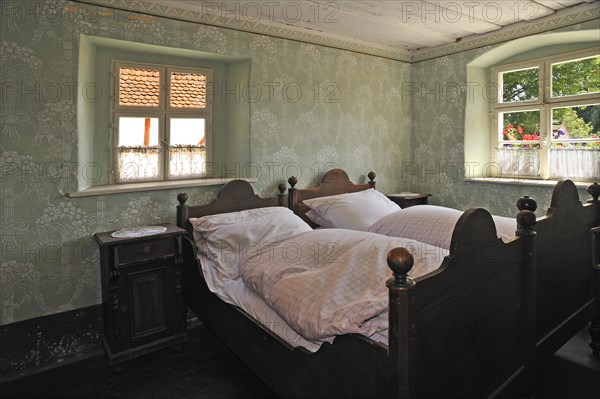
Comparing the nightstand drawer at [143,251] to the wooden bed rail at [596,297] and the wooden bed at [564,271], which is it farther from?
the wooden bed rail at [596,297]

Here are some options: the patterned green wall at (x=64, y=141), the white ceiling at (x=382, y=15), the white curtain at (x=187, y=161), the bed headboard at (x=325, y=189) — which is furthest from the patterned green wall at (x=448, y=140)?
the white curtain at (x=187, y=161)

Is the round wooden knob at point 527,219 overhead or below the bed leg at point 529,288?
overhead

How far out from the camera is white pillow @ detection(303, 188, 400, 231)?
3252 mm

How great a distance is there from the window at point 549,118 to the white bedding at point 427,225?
1257 mm

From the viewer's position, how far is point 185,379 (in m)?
2.42

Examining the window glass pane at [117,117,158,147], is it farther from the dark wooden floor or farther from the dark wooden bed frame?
the dark wooden floor

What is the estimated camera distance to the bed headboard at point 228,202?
117 inches

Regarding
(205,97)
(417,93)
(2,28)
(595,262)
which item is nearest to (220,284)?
(205,97)

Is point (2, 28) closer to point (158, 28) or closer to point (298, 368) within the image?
point (158, 28)

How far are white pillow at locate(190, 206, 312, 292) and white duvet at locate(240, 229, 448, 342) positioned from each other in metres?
0.14

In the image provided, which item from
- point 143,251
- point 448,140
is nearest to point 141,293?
point 143,251

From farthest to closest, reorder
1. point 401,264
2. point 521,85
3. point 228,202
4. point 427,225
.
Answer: point 521,85 → point 228,202 → point 427,225 → point 401,264

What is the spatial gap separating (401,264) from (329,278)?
69 cm

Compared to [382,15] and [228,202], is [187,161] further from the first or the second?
[382,15]
